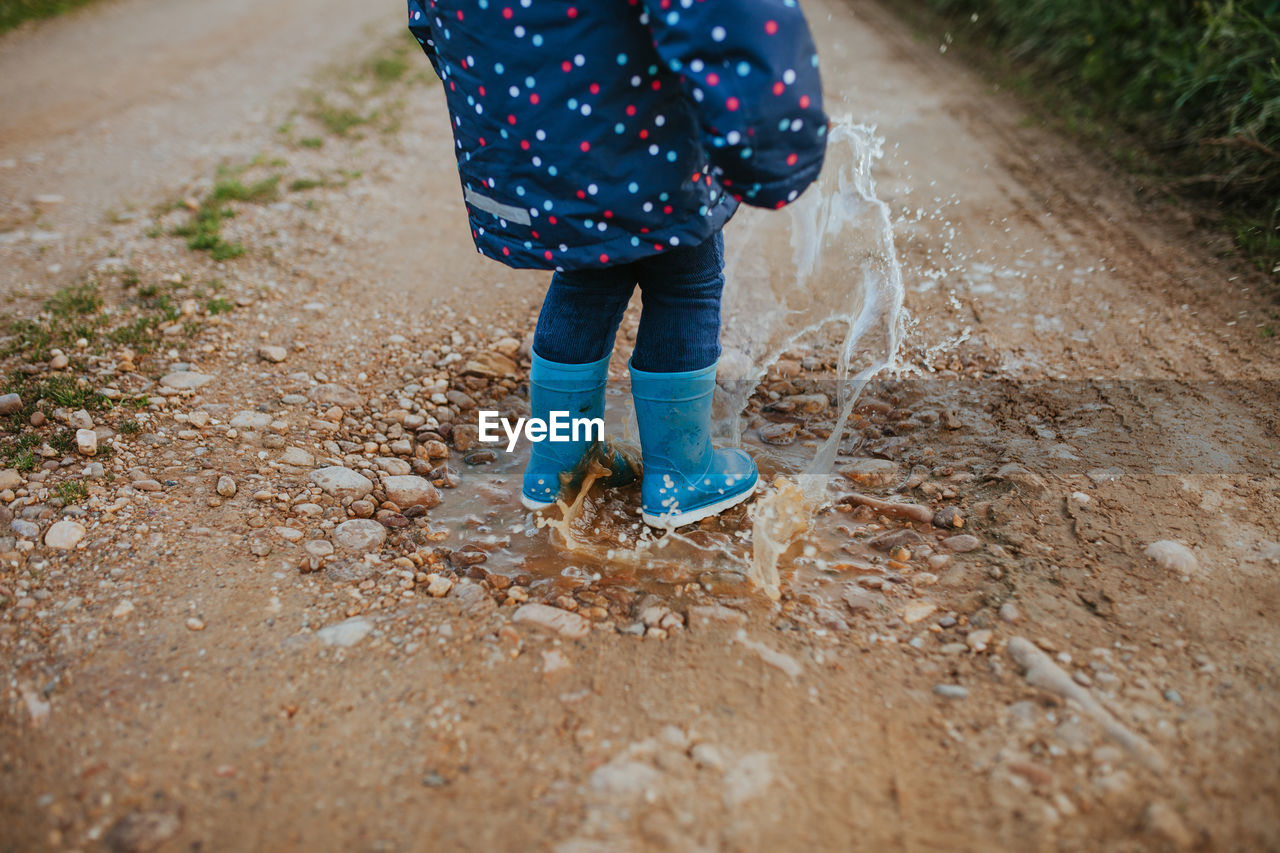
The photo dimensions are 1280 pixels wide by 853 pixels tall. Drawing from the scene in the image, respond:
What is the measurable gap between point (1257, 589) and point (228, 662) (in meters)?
1.78

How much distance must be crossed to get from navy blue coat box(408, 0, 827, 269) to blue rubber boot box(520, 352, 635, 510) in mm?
282

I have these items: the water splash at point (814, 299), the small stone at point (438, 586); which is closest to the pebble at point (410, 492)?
the small stone at point (438, 586)

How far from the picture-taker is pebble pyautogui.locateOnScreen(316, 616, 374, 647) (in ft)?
4.79

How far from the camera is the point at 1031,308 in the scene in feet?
8.18

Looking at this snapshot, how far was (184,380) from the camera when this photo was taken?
A: 7.02 ft

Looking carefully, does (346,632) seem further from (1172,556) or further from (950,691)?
(1172,556)

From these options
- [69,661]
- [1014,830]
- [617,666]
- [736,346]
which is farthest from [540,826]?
Answer: [736,346]

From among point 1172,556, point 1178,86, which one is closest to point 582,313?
point 1172,556

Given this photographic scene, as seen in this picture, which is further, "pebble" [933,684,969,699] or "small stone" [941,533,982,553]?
"small stone" [941,533,982,553]

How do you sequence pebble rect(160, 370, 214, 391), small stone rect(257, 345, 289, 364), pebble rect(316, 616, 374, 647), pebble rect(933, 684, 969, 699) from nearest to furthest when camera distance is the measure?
pebble rect(933, 684, 969, 699) → pebble rect(316, 616, 374, 647) → pebble rect(160, 370, 214, 391) → small stone rect(257, 345, 289, 364)

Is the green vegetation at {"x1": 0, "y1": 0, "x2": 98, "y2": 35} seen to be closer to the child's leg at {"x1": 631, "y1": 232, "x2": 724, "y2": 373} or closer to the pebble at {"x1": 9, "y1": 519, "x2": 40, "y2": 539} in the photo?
the pebble at {"x1": 9, "y1": 519, "x2": 40, "y2": 539}

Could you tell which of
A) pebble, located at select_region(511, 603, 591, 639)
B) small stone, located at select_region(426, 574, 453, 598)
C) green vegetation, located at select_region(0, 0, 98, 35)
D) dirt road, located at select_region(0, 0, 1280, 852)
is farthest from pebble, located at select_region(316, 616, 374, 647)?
green vegetation, located at select_region(0, 0, 98, 35)

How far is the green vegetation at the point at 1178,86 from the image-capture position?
2.82 metres

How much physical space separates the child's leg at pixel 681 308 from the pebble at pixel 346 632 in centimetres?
71
